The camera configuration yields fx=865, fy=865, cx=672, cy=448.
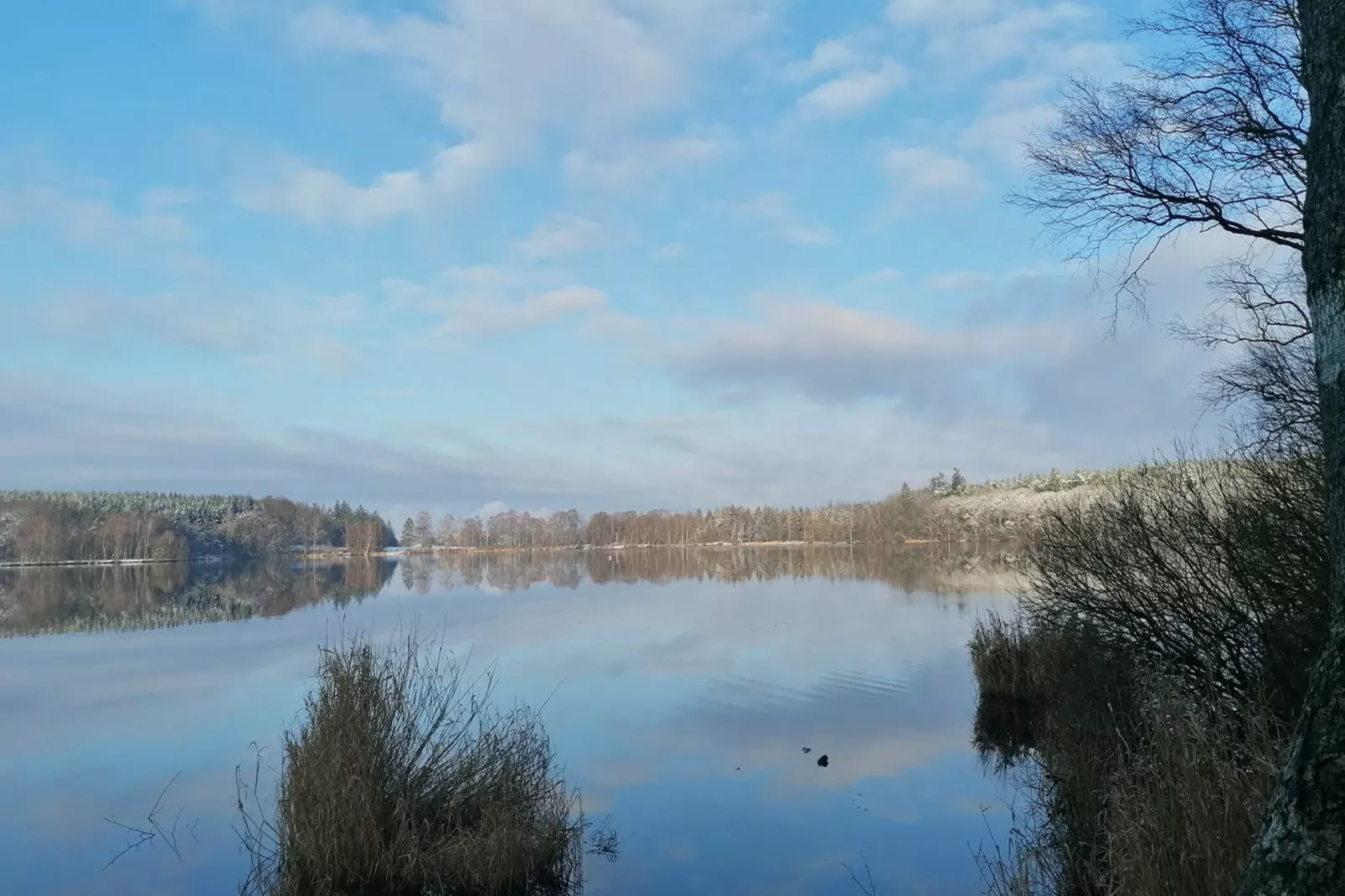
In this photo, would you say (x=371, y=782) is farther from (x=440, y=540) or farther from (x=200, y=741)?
(x=440, y=540)

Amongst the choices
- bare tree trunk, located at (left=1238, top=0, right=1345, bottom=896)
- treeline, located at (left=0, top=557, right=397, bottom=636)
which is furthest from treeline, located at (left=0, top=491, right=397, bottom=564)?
bare tree trunk, located at (left=1238, top=0, right=1345, bottom=896)

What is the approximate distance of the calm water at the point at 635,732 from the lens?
9.57 meters

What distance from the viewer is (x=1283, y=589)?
7.57 meters

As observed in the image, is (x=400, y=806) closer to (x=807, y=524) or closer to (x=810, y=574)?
(x=810, y=574)

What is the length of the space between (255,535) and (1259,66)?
15196cm

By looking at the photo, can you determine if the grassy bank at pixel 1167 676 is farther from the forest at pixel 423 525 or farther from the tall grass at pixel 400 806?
the forest at pixel 423 525

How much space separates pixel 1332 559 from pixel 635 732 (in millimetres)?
13773

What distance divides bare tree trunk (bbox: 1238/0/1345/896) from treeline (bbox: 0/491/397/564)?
13671 centimetres

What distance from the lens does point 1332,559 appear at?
2.67m

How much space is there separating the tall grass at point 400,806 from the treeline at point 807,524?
9800 cm

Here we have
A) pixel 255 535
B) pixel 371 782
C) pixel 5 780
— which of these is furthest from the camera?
pixel 255 535

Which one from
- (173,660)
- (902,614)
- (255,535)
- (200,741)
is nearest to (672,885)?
(200,741)

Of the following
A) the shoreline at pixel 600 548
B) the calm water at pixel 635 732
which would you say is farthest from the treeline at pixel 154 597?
the shoreline at pixel 600 548

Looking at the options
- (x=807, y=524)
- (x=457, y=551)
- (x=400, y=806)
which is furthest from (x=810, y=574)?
(x=457, y=551)
